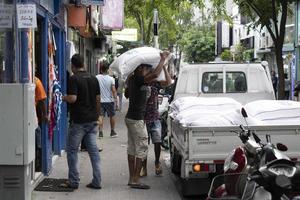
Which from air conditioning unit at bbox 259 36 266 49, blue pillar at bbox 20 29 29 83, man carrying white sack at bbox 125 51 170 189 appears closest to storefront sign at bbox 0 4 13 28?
blue pillar at bbox 20 29 29 83

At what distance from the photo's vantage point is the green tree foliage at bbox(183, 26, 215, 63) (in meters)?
54.3

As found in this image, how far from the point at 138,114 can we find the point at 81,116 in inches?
32.3

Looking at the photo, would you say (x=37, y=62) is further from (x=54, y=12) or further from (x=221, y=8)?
(x=221, y=8)

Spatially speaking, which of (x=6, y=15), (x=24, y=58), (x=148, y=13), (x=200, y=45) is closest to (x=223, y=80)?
(x=24, y=58)

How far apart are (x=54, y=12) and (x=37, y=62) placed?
1418mm

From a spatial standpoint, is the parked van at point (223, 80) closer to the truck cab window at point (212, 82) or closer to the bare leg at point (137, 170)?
the truck cab window at point (212, 82)

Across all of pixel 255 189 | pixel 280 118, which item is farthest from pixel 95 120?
pixel 255 189

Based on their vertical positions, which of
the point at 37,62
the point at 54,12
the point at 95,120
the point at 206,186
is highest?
the point at 54,12

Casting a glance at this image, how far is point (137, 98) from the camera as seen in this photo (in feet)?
29.0

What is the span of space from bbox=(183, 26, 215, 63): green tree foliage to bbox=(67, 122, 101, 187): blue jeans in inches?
1797

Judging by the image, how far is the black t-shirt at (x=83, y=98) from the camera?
338 inches

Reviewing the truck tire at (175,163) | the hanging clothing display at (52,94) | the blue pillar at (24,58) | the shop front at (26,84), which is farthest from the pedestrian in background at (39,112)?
the truck tire at (175,163)

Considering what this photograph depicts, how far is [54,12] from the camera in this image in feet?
36.0

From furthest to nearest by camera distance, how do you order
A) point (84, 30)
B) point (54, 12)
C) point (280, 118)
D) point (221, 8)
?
point (221, 8)
point (84, 30)
point (54, 12)
point (280, 118)
